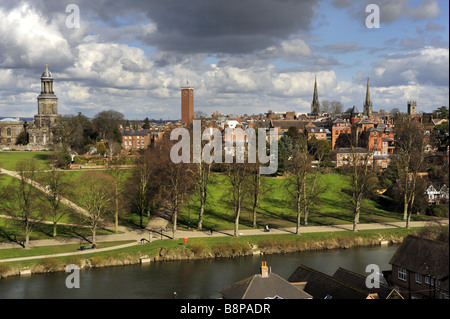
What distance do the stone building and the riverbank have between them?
69.3m

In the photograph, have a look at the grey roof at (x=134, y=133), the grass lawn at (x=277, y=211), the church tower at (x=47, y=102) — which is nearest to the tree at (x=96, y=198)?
the grass lawn at (x=277, y=211)

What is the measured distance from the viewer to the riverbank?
2989cm

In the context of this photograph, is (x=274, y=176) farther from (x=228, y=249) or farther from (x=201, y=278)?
(x=201, y=278)

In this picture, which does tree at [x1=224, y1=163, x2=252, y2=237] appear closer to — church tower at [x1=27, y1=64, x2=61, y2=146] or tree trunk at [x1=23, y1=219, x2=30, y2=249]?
tree trunk at [x1=23, y1=219, x2=30, y2=249]

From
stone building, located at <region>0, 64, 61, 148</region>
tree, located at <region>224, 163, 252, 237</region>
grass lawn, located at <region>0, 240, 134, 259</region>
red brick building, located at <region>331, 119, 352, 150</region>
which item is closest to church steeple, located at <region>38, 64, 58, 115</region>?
stone building, located at <region>0, 64, 61, 148</region>

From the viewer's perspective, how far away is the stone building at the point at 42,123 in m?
96.0

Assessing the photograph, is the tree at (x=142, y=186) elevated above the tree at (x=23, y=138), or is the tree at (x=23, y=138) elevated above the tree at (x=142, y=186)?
the tree at (x=23, y=138)

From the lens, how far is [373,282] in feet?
71.0

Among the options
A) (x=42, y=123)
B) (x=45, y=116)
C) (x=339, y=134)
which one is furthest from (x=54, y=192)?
(x=45, y=116)

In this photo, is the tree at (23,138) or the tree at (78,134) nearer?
the tree at (78,134)

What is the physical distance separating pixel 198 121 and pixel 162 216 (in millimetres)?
8966

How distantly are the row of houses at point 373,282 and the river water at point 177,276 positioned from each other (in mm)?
4823

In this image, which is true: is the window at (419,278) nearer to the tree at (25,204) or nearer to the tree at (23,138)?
the tree at (25,204)
